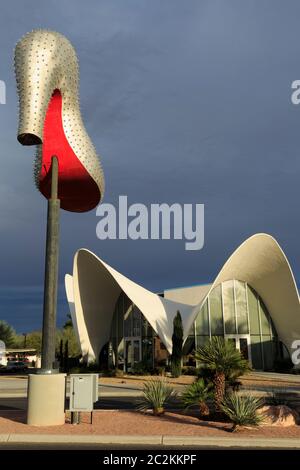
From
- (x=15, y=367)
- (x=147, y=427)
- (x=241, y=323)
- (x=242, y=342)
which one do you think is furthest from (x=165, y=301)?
(x=147, y=427)

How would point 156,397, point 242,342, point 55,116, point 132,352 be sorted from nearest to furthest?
point 156,397, point 55,116, point 242,342, point 132,352

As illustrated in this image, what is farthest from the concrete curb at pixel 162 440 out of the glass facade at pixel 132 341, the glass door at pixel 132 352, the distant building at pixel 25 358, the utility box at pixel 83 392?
the distant building at pixel 25 358

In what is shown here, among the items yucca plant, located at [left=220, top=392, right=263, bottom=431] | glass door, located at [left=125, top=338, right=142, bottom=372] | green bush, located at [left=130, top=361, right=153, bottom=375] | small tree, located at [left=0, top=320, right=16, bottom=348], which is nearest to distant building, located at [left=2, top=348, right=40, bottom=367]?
small tree, located at [left=0, top=320, right=16, bottom=348]

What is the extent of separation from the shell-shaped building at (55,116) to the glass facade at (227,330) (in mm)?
21819

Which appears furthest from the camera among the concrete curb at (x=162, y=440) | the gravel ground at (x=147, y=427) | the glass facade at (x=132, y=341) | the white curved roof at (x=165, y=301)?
the glass facade at (x=132, y=341)

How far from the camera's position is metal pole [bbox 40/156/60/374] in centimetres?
1148

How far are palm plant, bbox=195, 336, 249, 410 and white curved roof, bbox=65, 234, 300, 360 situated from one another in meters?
18.9

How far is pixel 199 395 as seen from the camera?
11.8 m

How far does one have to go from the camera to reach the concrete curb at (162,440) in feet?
28.3

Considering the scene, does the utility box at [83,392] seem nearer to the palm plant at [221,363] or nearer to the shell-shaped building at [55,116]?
the palm plant at [221,363]

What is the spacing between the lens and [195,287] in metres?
44.5

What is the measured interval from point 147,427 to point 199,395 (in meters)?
2.02

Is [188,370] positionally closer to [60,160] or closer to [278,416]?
[278,416]
